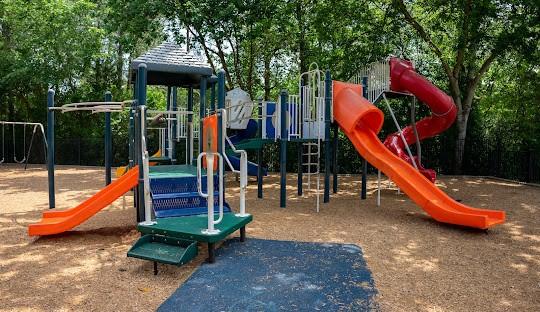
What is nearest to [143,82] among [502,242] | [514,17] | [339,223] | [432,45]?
[339,223]

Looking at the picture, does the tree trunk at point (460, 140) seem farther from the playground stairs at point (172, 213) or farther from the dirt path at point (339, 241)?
the playground stairs at point (172, 213)

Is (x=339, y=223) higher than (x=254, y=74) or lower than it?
lower

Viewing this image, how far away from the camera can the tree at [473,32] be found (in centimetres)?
1143

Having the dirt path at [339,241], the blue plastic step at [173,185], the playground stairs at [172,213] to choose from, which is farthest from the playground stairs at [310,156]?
the blue plastic step at [173,185]

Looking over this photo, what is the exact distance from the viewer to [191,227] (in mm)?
4750

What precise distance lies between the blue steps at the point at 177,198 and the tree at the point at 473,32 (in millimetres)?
9788

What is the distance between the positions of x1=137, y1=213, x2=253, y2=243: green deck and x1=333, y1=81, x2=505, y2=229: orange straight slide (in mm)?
3272

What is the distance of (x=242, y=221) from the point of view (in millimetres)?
5285

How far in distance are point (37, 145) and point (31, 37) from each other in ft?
20.3

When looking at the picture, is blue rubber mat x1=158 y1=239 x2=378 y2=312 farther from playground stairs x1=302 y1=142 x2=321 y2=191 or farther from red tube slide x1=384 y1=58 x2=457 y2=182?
red tube slide x1=384 y1=58 x2=457 y2=182

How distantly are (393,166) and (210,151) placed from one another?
4.20 metres

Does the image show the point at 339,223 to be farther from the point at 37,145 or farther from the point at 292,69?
the point at 37,145

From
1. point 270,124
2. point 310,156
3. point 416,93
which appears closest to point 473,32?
point 416,93

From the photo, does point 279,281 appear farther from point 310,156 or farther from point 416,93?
point 416,93
